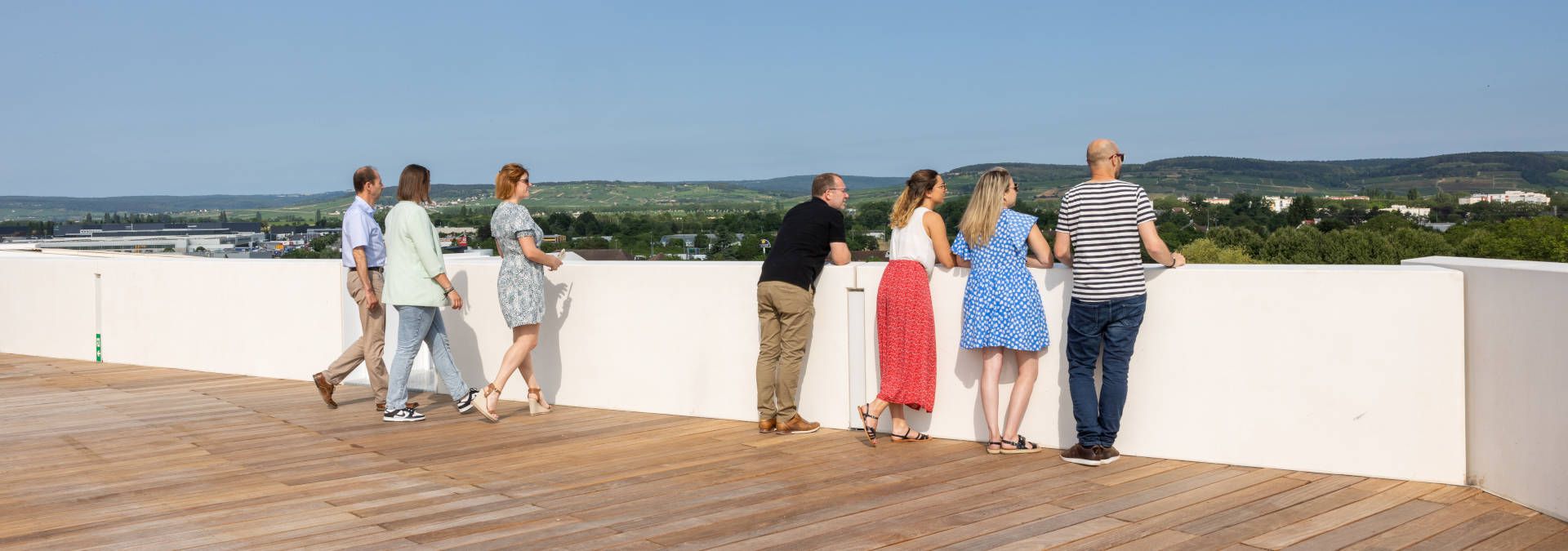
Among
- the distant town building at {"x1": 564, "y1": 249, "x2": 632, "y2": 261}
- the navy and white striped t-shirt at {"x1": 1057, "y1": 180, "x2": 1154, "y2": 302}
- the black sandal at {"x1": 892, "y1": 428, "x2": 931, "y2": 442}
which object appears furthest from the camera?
the distant town building at {"x1": 564, "y1": 249, "x2": 632, "y2": 261}

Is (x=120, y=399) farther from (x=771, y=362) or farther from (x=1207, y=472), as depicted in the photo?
(x=1207, y=472)

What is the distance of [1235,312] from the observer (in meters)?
4.99

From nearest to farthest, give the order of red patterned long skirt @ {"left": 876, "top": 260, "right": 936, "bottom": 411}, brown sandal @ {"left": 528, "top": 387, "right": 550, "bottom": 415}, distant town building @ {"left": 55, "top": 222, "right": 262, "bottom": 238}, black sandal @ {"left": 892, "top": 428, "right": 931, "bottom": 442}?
1. red patterned long skirt @ {"left": 876, "top": 260, "right": 936, "bottom": 411}
2. black sandal @ {"left": 892, "top": 428, "right": 931, "bottom": 442}
3. brown sandal @ {"left": 528, "top": 387, "right": 550, "bottom": 415}
4. distant town building @ {"left": 55, "top": 222, "right": 262, "bottom": 238}

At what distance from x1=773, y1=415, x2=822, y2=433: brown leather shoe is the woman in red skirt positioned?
1.29ft

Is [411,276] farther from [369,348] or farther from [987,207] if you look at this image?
[987,207]

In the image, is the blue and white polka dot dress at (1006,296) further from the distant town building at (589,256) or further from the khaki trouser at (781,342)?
the distant town building at (589,256)

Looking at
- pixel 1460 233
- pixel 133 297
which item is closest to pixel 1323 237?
pixel 1460 233

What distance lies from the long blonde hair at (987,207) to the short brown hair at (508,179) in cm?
252

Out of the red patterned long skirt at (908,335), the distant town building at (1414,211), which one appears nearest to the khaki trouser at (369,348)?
the red patterned long skirt at (908,335)

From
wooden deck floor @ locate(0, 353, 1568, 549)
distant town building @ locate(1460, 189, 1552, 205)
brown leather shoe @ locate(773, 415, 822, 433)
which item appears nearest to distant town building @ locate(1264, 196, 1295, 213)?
distant town building @ locate(1460, 189, 1552, 205)

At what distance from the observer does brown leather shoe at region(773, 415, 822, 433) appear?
6.08 metres

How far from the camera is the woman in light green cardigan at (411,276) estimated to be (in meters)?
6.45

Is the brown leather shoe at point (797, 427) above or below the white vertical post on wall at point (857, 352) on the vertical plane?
below

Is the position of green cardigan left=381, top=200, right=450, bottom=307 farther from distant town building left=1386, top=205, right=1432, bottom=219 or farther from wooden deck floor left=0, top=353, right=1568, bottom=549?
distant town building left=1386, top=205, right=1432, bottom=219
